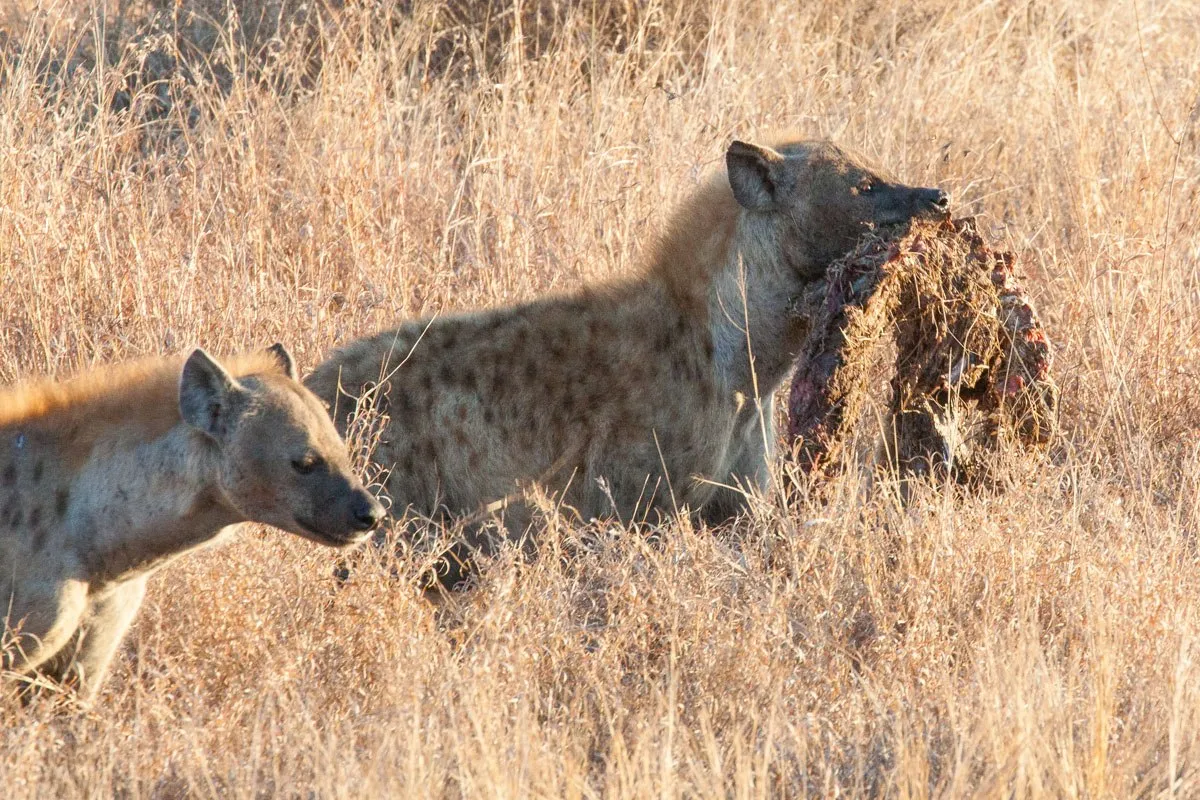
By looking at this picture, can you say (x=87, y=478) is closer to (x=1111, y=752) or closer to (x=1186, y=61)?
(x=1111, y=752)

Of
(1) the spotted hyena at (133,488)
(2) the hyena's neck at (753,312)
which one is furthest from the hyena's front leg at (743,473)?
(1) the spotted hyena at (133,488)

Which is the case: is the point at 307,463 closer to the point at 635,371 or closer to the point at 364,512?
the point at 364,512

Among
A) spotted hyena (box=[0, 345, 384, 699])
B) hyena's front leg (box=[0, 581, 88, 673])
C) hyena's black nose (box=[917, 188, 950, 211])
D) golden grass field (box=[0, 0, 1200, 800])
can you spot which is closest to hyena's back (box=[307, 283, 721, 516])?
golden grass field (box=[0, 0, 1200, 800])

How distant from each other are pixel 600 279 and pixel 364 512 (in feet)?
7.00

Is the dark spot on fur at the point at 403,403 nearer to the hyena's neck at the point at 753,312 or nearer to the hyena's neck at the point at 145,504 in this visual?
the hyena's neck at the point at 753,312

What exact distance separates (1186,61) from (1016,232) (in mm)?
1897

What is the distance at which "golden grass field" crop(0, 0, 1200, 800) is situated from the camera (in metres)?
3.53

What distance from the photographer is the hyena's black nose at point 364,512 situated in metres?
3.58

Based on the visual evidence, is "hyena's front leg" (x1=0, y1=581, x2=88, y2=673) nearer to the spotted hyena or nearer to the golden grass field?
the spotted hyena

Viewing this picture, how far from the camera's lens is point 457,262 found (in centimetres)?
686

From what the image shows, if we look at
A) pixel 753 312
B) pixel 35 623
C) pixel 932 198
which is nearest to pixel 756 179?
pixel 753 312

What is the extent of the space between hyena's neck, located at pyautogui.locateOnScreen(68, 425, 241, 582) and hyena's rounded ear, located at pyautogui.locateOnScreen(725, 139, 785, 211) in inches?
82.7

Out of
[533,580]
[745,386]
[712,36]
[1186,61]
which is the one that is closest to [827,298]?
[745,386]

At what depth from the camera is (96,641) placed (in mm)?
3801
